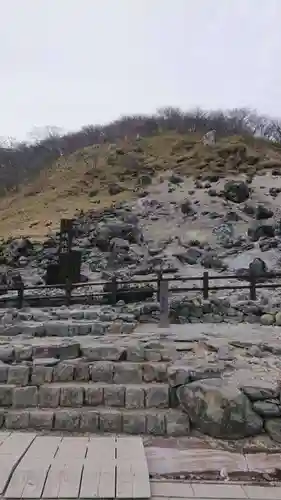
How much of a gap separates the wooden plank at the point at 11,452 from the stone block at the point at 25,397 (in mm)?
486

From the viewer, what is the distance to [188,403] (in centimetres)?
459

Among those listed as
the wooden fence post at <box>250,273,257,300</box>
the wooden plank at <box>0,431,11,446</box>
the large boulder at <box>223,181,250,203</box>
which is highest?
the large boulder at <box>223,181,250,203</box>

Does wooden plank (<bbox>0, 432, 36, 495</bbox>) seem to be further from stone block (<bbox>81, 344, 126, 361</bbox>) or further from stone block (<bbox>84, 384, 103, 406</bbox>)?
stone block (<bbox>81, 344, 126, 361</bbox>)

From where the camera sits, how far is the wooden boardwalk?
127 inches

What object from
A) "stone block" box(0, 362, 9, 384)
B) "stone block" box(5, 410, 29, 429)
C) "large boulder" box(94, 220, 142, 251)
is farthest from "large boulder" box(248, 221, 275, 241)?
"stone block" box(5, 410, 29, 429)

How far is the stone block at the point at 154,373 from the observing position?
511 centimetres

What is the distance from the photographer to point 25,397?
491cm

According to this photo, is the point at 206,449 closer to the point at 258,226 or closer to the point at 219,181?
the point at 258,226

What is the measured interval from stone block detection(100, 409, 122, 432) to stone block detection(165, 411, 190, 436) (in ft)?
1.53

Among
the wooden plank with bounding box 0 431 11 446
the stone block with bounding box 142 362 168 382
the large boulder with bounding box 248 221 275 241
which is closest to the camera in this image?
the wooden plank with bounding box 0 431 11 446

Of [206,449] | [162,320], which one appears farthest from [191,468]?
[162,320]

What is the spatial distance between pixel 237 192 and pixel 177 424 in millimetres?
24009

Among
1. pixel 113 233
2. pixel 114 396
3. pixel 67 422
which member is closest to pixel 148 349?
pixel 114 396

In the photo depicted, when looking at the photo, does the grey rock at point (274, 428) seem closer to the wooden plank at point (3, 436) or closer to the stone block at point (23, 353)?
the wooden plank at point (3, 436)
